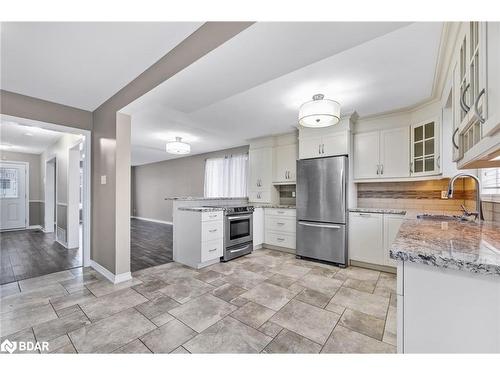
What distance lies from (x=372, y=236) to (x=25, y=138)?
7260 millimetres

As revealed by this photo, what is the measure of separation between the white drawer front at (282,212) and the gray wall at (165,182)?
213 centimetres

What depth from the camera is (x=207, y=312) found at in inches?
79.0

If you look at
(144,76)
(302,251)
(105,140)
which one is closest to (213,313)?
(302,251)

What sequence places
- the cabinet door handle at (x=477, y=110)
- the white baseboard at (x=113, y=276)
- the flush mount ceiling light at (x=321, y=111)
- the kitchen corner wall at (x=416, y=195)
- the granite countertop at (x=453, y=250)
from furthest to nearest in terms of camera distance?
the kitchen corner wall at (x=416, y=195)
the white baseboard at (x=113, y=276)
the flush mount ceiling light at (x=321, y=111)
the cabinet door handle at (x=477, y=110)
the granite countertop at (x=453, y=250)

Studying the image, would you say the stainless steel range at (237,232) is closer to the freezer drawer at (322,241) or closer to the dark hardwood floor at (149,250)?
the freezer drawer at (322,241)

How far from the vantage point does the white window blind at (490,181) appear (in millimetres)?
1678

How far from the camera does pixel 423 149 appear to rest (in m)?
2.94

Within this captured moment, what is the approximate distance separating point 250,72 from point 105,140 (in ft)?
7.49

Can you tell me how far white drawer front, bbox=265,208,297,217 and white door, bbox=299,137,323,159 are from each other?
985 millimetres

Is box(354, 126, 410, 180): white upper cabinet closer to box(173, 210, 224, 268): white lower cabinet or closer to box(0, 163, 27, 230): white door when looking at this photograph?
box(173, 210, 224, 268): white lower cabinet

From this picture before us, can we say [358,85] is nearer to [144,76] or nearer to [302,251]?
[144,76]

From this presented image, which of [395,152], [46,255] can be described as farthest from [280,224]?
[46,255]

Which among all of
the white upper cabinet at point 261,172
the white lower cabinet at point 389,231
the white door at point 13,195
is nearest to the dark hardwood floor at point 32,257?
the white door at point 13,195

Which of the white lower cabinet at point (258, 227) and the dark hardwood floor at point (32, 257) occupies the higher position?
the white lower cabinet at point (258, 227)
